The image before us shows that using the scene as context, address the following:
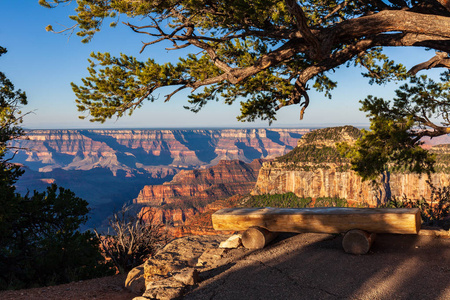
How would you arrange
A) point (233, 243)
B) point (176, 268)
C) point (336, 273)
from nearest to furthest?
1. point (336, 273)
2. point (176, 268)
3. point (233, 243)

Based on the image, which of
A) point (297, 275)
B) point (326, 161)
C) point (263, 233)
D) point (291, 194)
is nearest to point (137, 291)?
point (263, 233)

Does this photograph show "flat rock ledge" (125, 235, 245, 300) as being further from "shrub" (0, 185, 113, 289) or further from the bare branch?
the bare branch

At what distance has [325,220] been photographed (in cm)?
641

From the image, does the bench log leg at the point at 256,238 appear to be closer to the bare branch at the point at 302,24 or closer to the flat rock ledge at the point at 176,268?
the flat rock ledge at the point at 176,268

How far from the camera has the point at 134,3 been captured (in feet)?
21.5

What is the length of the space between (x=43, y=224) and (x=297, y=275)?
26.4ft

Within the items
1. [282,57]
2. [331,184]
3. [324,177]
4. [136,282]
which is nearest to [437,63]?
[282,57]

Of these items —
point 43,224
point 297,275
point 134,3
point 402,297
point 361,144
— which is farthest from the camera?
point 43,224

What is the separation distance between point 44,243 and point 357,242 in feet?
26.1

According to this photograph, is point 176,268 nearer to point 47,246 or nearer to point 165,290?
point 165,290

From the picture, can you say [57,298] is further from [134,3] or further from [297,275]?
[134,3]

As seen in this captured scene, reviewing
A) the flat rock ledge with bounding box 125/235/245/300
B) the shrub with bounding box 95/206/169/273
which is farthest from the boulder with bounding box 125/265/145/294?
the shrub with bounding box 95/206/169/273

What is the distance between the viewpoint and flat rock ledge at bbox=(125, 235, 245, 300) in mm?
5166

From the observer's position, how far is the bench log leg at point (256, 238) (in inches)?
266
